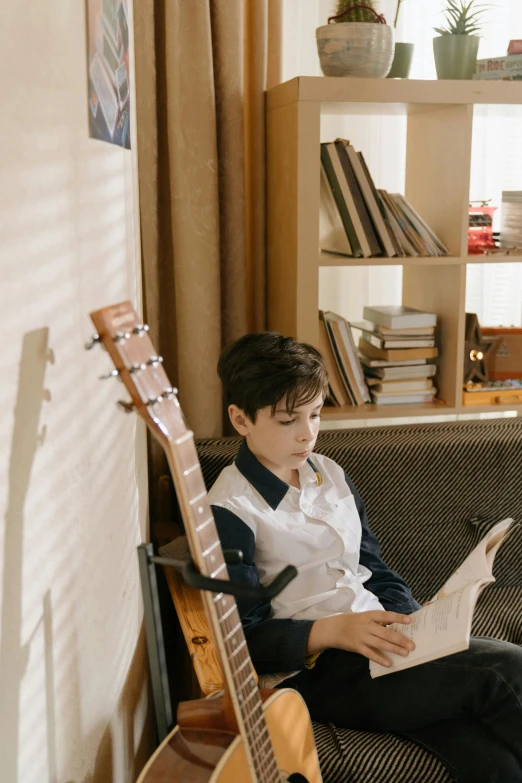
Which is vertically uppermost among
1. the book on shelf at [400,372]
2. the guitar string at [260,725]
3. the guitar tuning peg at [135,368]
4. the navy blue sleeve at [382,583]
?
the guitar tuning peg at [135,368]

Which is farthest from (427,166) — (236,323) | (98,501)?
(98,501)

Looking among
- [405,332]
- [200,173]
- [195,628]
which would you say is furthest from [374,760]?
[200,173]

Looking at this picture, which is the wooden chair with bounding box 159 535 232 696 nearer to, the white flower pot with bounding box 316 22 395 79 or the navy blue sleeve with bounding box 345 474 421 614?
the navy blue sleeve with bounding box 345 474 421 614

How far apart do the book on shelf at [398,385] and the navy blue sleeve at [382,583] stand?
1.62 ft

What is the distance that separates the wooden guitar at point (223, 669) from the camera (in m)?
0.87

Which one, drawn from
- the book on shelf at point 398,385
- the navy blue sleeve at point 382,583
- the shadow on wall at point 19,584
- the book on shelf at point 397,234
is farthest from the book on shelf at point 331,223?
the shadow on wall at point 19,584

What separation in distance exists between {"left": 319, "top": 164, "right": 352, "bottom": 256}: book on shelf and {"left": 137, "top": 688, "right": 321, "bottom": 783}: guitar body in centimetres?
122

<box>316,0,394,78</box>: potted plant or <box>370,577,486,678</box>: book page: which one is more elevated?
<box>316,0,394,78</box>: potted plant

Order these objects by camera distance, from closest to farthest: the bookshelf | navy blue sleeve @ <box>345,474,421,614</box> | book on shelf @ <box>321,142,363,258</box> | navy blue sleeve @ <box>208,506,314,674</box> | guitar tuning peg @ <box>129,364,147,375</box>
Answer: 1. guitar tuning peg @ <box>129,364,147,375</box>
2. navy blue sleeve @ <box>208,506,314,674</box>
3. navy blue sleeve @ <box>345,474,421,614</box>
4. the bookshelf
5. book on shelf @ <box>321,142,363,258</box>

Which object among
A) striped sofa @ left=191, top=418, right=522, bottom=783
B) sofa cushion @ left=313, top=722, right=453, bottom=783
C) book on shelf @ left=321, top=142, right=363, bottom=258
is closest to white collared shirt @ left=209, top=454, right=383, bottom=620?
sofa cushion @ left=313, top=722, right=453, bottom=783

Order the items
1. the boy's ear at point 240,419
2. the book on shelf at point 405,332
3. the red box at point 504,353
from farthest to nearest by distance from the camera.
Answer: the red box at point 504,353 → the book on shelf at point 405,332 → the boy's ear at point 240,419

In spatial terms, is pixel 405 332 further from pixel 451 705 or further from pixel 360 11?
pixel 451 705

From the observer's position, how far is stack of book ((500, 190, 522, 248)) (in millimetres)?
2209

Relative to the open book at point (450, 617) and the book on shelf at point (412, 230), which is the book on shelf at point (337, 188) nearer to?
the book on shelf at point (412, 230)
